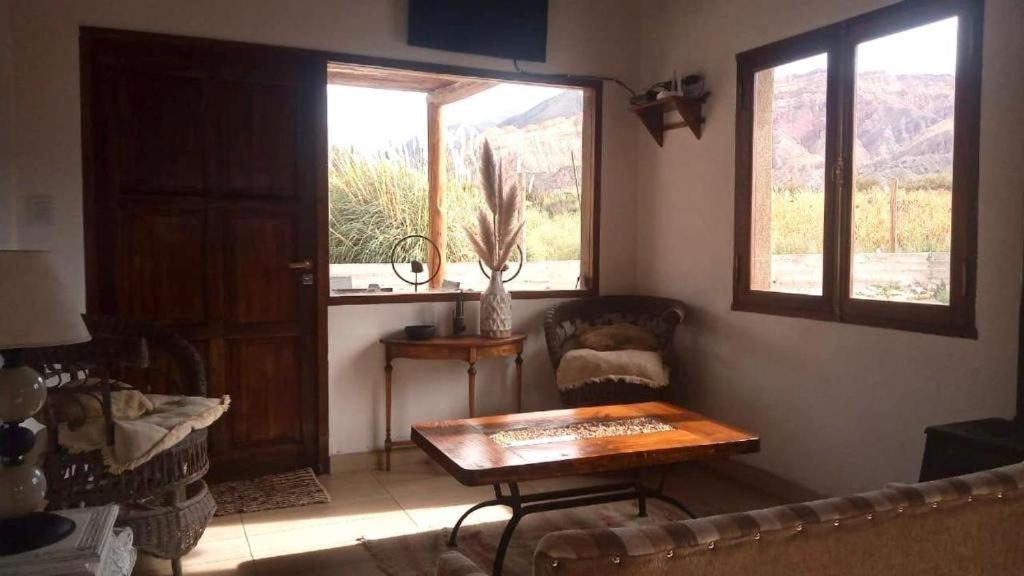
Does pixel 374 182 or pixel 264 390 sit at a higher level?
pixel 374 182

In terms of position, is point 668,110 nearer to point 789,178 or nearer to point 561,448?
point 789,178

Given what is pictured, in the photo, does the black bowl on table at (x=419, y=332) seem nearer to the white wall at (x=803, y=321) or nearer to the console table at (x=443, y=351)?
the console table at (x=443, y=351)

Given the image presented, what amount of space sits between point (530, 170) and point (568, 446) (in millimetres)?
2526

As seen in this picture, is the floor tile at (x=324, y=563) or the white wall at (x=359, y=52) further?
the white wall at (x=359, y=52)

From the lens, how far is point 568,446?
2.73 metres

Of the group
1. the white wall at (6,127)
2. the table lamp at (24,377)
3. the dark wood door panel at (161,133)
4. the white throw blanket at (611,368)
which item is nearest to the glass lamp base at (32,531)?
the table lamp at (24,377)

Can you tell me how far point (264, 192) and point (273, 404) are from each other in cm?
109

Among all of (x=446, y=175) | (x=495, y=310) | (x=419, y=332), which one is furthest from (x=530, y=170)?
(x=419, y=332)

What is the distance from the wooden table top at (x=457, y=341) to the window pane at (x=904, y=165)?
1.76 meters

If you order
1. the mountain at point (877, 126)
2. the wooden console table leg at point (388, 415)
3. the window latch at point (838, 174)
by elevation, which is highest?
the mountain at point (877, 126)

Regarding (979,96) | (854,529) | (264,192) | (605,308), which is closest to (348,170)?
(264,192)

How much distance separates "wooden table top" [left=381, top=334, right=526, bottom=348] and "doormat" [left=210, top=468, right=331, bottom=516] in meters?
0.82

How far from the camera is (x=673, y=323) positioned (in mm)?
4184

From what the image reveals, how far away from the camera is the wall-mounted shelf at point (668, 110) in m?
4.20
